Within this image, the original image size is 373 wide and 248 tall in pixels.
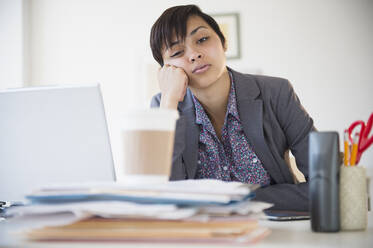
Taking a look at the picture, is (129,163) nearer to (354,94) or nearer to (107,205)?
(107,205)

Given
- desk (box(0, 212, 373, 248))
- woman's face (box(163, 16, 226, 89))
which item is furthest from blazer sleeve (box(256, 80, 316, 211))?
desk (box(0, 212, 373, 248))

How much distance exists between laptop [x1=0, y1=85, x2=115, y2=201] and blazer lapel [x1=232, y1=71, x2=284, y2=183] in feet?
2.34

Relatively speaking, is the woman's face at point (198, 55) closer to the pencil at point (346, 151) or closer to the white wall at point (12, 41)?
the pencil at point (346, 151)

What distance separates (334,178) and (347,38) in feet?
9.65

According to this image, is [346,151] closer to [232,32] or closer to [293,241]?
[293,241]

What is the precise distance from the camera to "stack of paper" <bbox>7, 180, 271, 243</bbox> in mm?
609

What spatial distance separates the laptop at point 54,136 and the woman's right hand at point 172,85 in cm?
56

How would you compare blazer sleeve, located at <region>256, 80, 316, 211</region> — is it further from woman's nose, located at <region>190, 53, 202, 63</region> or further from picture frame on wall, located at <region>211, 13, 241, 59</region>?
picture frame on wall, located at <region>211, 13, 241, 59</region>

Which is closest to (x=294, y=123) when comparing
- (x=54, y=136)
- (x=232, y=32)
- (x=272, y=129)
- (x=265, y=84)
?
(x=272, y=129)

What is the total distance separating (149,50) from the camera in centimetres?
368

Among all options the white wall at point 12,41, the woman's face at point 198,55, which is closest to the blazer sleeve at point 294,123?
the woman's face at point 198,55

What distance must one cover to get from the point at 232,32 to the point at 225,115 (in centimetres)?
205

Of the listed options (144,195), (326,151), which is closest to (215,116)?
(326,151)

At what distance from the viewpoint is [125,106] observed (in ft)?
12.2
